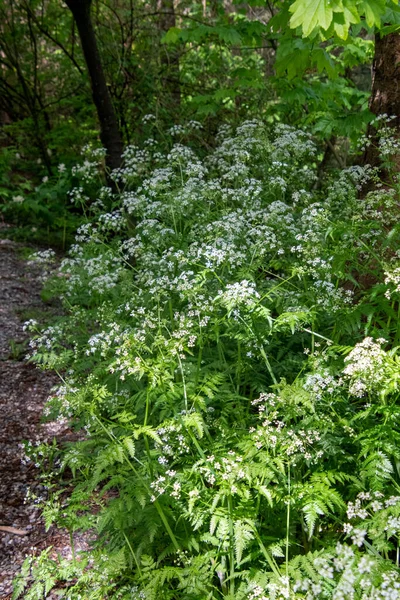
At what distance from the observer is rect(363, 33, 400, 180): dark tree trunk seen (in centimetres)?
448

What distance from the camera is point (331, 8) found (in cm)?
301

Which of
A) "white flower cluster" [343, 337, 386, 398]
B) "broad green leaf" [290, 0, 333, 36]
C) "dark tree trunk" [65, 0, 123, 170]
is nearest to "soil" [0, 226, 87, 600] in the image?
"white flower cluster" [343, 337, 386, 398]

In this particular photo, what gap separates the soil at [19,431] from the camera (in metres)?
3.49

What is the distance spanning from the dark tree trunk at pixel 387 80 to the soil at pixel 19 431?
3.52 metres

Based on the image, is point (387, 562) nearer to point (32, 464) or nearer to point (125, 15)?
point (32, 464)

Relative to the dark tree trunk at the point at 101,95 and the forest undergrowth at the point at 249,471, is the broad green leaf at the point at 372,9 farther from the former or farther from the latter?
the dark tree trunk at the point at 101,95

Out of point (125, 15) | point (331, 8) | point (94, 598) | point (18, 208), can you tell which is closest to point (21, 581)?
point (94, 598)

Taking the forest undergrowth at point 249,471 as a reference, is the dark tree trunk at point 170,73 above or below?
above

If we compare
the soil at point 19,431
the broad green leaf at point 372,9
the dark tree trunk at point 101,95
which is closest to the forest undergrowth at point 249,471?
the soil at point 19,431

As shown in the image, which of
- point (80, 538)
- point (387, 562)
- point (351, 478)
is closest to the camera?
point (387, 562)

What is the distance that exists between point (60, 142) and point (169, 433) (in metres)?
7.96

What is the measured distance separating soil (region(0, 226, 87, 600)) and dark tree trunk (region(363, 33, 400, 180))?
352 cm

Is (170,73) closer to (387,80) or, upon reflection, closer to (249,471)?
(387,80)

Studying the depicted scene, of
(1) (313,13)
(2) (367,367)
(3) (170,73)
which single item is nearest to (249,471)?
(2) (367,367)
